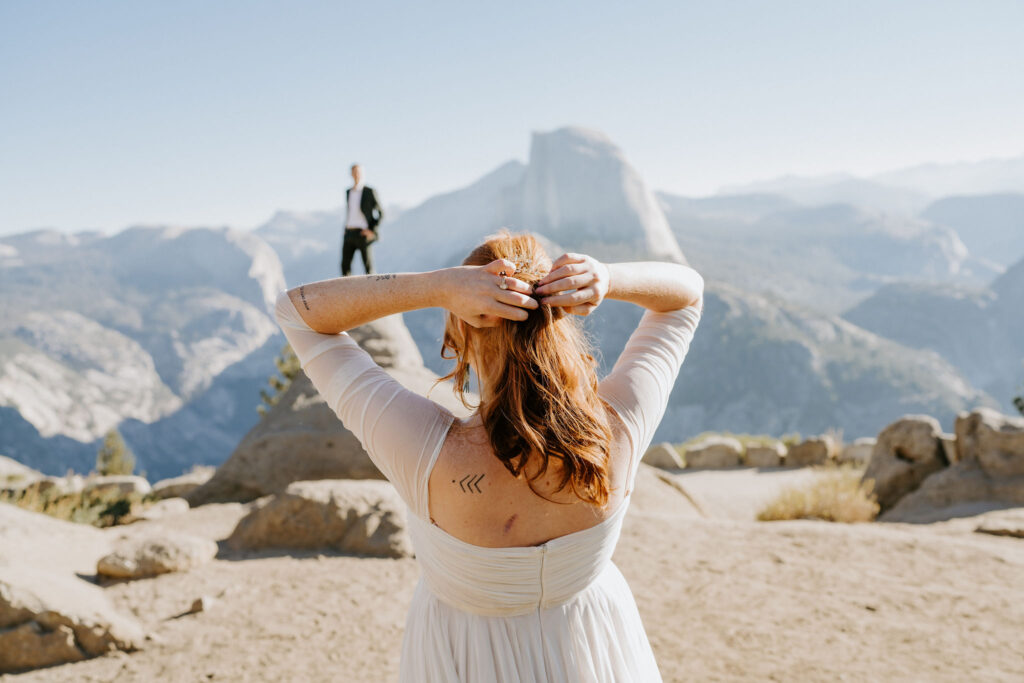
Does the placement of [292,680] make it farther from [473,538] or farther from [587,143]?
[587,143]

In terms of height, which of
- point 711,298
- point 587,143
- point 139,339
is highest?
point 587,143

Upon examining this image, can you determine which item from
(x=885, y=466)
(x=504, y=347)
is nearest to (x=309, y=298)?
(x=504, y=347)

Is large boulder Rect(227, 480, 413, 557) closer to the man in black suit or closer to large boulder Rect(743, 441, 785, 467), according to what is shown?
the man in black suit

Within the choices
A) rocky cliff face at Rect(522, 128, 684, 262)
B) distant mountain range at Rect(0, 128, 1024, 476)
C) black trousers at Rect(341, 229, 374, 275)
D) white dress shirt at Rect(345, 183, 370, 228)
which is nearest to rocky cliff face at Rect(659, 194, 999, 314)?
distant mountain range at Rect(0, 128, 1024, 476)

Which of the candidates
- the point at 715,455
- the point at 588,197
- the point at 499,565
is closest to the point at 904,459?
the point at 715,455

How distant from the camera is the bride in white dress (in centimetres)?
143

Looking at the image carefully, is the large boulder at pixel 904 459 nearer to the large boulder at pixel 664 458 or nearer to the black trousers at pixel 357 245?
the large boulder at pixel 664 458

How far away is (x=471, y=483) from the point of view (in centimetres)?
145

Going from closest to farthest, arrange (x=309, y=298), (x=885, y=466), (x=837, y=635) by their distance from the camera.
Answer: (x=309, y=298) → (x=837, y=635) → (x=885, y=466)

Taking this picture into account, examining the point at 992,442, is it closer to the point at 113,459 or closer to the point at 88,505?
the point at 88,505

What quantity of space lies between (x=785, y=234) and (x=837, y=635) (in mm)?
195726

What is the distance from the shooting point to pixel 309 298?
63.7 inches

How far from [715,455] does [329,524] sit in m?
13.1

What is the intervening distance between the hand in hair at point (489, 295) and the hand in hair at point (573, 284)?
0.05 metres
